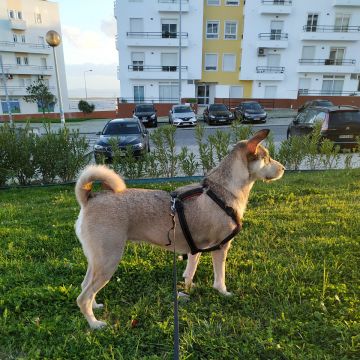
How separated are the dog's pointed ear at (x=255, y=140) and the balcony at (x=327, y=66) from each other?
38.8 m

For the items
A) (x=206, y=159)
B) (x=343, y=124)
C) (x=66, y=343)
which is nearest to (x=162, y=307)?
(x=66, y=343)

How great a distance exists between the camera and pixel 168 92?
122 feet

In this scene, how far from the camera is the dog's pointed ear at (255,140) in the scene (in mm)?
2893

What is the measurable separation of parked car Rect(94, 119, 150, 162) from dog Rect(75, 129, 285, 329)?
6.78 meters

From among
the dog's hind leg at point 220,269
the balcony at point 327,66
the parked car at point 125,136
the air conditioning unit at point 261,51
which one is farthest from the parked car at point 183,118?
the dog's hind leg at point 220,269

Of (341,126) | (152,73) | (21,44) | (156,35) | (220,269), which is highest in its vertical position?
(21,44)

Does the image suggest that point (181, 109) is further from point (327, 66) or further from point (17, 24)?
point (17, 24)

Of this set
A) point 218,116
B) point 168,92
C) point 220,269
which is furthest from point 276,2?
point 220,269

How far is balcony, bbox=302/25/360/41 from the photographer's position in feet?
117

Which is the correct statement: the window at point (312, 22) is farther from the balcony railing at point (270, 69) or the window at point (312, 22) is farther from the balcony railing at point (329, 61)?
the balcony railing at point (270, 69)

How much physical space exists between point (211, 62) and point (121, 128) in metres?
29.3

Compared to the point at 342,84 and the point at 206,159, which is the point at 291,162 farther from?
the point at 342,84

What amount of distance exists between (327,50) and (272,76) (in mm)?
8135

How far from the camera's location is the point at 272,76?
3594 centimetres
